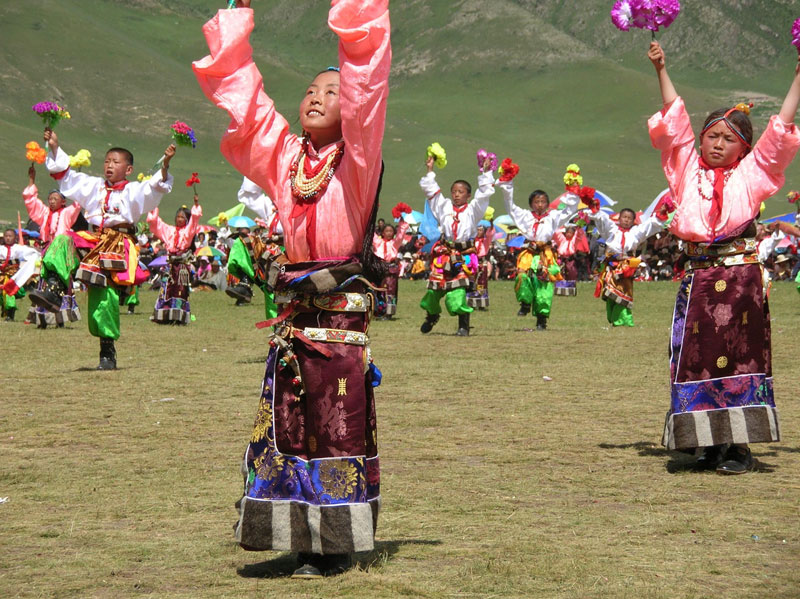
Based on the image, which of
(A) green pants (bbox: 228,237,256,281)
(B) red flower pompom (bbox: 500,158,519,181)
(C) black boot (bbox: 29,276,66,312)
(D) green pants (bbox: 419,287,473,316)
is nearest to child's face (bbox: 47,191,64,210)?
(C) black boot (bbox: 29,276,66,312)

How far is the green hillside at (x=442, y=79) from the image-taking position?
237 feet

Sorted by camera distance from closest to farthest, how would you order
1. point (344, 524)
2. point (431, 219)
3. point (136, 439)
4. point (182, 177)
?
point (344, 524) → point (136, 439) → point (431, 219) → point (182, 177)

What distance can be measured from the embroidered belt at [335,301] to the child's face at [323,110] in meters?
0.66

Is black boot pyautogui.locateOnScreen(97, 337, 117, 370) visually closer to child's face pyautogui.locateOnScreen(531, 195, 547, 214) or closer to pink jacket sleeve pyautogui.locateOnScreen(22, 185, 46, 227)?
pink jacket sleeve pyautogui.locateOnScreen(22, 185, 46, 227)

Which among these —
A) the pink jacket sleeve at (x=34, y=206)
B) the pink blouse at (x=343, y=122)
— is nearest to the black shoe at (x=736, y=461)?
the pink blouse at (x=343, y=122)

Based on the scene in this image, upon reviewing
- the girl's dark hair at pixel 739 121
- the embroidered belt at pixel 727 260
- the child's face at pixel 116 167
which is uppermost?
the child's face at pixel 116 167

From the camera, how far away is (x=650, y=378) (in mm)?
10805

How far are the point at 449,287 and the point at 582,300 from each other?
404 inches

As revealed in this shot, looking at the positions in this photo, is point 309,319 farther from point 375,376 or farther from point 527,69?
point 527,69

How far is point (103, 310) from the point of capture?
10.8 m

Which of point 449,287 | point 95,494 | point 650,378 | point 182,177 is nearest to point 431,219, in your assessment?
point 449,287

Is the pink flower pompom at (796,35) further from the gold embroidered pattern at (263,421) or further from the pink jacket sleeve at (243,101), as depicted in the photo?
the gold embroidered pattern at (263,421)

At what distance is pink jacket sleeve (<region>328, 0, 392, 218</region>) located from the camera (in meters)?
4.31

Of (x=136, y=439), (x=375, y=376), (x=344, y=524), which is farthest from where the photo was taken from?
(x=136, y=439)
